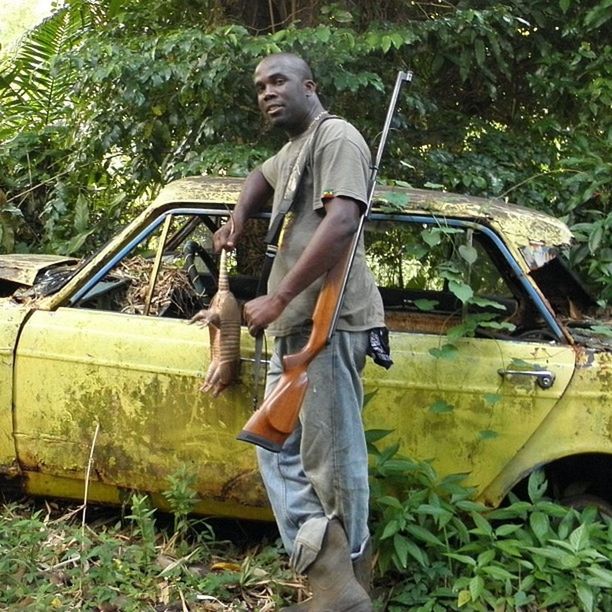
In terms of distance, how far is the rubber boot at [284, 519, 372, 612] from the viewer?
2.83m

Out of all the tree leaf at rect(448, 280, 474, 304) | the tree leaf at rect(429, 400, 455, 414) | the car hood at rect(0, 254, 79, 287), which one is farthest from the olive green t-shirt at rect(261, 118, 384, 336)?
the car hood at rect(0, 254, 79, 287)

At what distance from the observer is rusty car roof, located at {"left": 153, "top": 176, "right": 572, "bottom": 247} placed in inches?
132

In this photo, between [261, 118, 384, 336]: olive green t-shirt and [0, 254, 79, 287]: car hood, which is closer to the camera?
[261, 118, 384, 336]: olive green t-shirt

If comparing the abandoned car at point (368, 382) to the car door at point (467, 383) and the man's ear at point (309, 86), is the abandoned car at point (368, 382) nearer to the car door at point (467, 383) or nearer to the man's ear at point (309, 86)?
the car door at point (467, 383)

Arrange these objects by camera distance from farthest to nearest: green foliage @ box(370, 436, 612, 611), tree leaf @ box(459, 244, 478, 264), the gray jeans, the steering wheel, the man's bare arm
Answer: the steering wheel, tree leaf @ box(459, 244, 478, 264), green foliage @ box(370, 436, 612, 611), the gray jeans, the man's bare arm

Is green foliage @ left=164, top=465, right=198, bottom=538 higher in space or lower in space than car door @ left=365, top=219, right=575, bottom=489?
lower

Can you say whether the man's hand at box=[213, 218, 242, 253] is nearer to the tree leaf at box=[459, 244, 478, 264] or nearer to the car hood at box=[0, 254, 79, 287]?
the tree leaf at box=[459, 244, 478, 264]

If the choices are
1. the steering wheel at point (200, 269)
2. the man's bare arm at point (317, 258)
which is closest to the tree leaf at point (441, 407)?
the man's bare arm at point (317, 258)

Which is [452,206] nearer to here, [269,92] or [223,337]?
[269,92]

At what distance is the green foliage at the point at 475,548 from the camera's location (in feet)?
10.1

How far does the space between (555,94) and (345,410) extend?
3795mm

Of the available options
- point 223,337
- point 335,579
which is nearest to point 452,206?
point 223,337

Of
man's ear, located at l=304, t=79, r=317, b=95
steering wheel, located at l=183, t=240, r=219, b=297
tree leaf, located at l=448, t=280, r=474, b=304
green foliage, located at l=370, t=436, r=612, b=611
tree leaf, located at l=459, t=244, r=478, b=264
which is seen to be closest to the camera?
man's ear, located at l=304, t=79, r=317, b=95

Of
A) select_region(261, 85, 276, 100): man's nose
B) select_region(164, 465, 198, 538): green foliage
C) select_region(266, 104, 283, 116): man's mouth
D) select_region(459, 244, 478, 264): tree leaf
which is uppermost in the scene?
select_region(261, 85, 276, 100): man's nose
